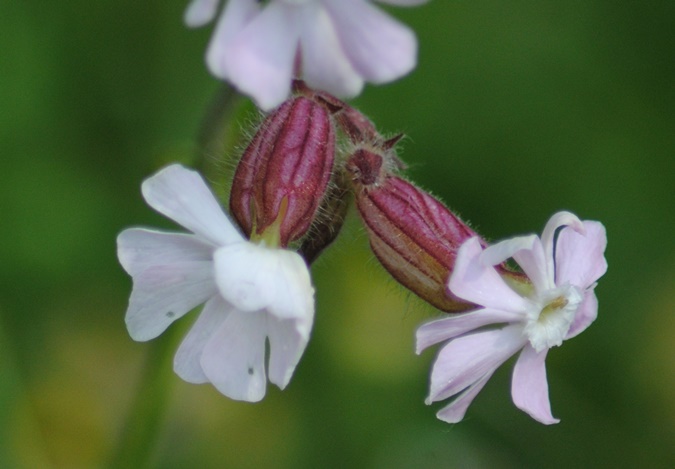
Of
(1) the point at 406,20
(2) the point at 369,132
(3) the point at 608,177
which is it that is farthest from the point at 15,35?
(3) the point at 608,177

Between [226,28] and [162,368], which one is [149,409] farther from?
[226,28]

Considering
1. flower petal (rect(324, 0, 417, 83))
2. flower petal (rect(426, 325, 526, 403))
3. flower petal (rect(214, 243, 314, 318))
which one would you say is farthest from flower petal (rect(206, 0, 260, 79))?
flower petal (rect(426, 325, 526, 403))

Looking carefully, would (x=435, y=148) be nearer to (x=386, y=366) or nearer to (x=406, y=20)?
(x=406, y=20)

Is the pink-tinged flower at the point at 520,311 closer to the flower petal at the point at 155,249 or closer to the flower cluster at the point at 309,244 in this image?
the flower cluster at the point at 309,244

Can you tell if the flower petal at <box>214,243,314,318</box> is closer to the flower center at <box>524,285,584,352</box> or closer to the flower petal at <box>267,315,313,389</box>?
the flower petal at <box>267,315,313,389</box>

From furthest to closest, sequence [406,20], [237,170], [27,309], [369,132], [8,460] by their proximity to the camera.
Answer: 1. [406,20]
2. [27,309]
3. [8,460]
4. [369,132]
5. [237,170]

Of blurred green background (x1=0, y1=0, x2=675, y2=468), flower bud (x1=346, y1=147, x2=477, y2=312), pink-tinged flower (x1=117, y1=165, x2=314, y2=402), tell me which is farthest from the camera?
blurred green background (x1=0, y1=0, x2=675, y2=468)

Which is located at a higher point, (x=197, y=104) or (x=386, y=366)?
(x=197, y=104)

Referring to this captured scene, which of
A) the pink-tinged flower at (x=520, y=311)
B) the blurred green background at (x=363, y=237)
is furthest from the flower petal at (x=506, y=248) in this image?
the blurred green background at (x=363, y=237)
